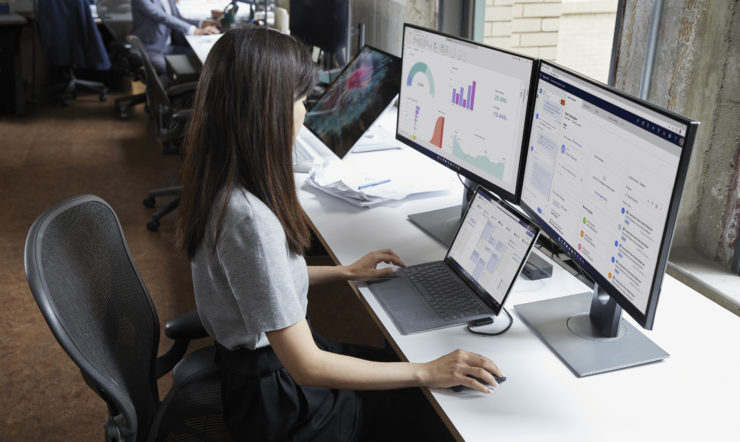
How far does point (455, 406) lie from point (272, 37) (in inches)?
28.6

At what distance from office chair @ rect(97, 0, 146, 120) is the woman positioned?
4.31 metres

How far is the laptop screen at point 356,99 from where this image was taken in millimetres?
2051

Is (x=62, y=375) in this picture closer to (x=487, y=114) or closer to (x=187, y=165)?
(x=187, y=165)

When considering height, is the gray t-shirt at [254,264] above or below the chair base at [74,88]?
above

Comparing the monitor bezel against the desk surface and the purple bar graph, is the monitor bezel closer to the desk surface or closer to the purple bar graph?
the desk surface

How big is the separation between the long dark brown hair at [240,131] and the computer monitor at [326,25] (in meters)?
2.03

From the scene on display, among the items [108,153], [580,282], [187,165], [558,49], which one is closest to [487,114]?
[580,282]

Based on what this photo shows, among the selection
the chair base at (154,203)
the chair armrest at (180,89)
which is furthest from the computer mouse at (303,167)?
the chair armrest at (180,89)

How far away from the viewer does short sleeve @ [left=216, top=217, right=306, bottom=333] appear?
1.14 metres

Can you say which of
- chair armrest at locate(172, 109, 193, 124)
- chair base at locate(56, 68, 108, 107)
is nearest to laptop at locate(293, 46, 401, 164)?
chair armrest at locate(172, 109, 193, 124)

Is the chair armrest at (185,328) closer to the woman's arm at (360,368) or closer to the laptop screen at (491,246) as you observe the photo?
the woman's arm at (360,368)

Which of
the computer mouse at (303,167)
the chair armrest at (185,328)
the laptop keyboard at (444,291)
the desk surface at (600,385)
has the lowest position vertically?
the chair armrest at (185,328)

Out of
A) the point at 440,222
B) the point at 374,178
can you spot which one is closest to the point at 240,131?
the point at 440,222

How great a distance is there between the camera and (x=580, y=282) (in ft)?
4.92
